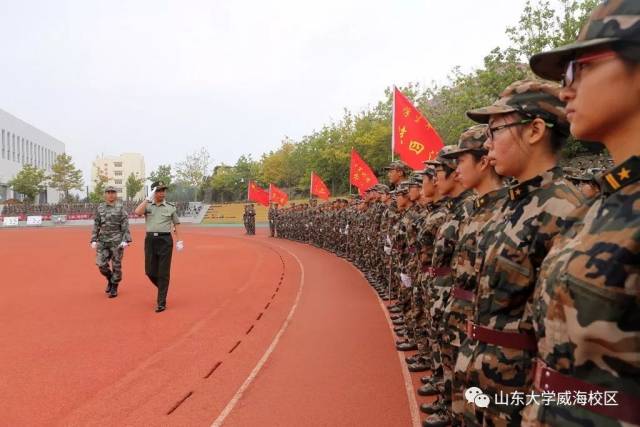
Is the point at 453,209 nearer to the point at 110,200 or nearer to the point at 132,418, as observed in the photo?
the point at 132,418

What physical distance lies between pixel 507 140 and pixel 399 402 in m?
2.68

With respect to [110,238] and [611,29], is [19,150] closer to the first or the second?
[110,238]

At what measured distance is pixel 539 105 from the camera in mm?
2031

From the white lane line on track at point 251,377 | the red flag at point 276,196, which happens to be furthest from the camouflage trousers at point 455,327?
the red flag at point 276,196

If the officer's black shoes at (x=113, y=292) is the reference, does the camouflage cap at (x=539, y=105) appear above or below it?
above

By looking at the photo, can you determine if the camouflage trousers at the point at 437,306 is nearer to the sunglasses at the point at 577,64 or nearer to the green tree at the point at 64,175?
the sunglasses at the point at 577,64

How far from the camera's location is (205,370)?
470 centimetres

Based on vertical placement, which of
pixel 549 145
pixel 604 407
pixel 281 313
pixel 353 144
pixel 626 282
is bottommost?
pixel 281 313

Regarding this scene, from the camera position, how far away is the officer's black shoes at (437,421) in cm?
341

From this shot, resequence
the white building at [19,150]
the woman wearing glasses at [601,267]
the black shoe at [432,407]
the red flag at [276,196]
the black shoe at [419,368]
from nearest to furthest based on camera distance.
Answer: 1. the woman wearing glasses at [601,267]
2. the black shoe at [432,407]
3. the black shoe at [419,368]
4. the red flag at [276,196]
5. the white building at [19,150]

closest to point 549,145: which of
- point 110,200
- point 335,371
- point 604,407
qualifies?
point 604,407

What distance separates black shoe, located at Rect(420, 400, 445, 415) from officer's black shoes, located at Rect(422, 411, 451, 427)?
0.38ft

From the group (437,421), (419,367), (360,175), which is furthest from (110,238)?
(437,421)

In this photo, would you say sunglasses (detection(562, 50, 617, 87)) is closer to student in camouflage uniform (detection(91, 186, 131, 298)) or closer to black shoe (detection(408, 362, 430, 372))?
black shoe (detection(408, 362, 430, 372))
